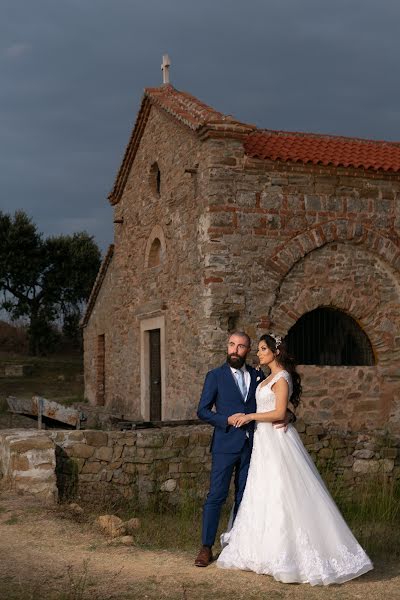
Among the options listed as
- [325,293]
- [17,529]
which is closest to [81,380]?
[325,293]

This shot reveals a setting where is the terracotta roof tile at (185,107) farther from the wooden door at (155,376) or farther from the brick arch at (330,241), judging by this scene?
the wooden door at (155,376)

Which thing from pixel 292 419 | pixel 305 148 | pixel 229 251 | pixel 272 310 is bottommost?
pixel 292 419

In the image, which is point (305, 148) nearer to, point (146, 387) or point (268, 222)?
point (268, 222)

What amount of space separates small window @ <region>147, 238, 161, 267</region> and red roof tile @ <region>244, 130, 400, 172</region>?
301 centimetres

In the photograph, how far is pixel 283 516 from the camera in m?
5.06

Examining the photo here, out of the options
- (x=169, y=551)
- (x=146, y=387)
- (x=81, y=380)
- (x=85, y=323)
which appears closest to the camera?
(x=169, y=551)

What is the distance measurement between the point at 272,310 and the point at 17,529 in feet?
18.9

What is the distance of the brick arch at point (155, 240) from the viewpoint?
43.8 feet

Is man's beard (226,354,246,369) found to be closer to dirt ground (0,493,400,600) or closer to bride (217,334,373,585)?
bride (217,334,373,585)

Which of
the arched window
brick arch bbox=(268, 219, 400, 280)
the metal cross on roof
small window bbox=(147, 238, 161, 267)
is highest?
the metal cross on roof

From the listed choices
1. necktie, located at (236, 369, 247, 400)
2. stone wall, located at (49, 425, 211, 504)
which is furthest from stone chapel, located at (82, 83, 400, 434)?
necktie, located at (236, 369, 247, 400)

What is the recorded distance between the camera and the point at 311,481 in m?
5.25

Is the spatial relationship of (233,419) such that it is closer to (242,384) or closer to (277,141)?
(242,384)

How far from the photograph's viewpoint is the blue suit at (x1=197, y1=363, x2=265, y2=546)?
543 centimetres
